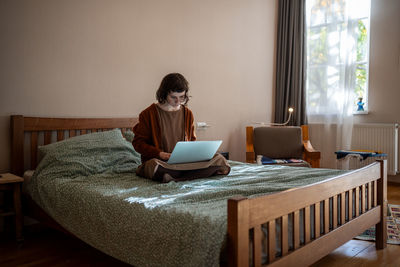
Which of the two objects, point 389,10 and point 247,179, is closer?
point 247,179

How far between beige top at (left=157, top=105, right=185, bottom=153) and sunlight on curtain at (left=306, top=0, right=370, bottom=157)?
2569 millimetres

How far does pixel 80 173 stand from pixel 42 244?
54 centimetres

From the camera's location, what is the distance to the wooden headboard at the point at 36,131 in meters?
2.38

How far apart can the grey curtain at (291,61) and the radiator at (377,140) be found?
2.21 feet

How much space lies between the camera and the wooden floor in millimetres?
1931

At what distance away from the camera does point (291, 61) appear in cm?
462

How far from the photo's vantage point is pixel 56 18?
8.55 feet

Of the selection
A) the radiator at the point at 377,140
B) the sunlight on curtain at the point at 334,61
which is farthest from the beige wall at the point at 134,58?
the radiator at the point at 377,140

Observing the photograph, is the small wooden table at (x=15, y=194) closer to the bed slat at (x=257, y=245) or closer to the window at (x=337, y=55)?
the bed slat at (x=257, y=245)

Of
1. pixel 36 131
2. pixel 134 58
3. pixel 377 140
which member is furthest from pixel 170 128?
pixel 377 140

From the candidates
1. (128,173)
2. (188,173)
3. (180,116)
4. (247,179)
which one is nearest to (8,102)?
(128,173)

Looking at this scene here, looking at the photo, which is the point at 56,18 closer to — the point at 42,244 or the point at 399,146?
the point at 42,244

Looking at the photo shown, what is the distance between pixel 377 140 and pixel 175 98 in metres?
2.79

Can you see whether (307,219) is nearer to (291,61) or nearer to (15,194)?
(15,194)
